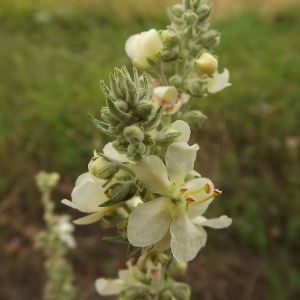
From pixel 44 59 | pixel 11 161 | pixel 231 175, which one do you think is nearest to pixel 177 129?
pixel 231 175

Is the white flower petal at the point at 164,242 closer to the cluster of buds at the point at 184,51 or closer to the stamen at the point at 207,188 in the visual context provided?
the stamen at the point at 207,188

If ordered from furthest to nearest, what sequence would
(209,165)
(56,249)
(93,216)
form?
(209,165)
(56,249)
(93,216)

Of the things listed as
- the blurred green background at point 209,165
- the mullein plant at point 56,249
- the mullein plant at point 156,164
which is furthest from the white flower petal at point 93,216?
the blurred green background at point 209,165

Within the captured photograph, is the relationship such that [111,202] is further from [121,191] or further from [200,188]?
[200,188]

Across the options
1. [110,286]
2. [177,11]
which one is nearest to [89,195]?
[110,286]

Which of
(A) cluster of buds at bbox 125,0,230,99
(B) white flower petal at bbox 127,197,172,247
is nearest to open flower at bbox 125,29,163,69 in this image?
(A) cluster of buds at bbox 125,0,230,99

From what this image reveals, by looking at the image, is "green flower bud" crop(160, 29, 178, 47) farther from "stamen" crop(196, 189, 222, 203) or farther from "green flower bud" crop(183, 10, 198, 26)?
"stamen" crop(196, 189, 222, 203)

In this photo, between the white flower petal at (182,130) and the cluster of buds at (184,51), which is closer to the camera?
the white flower petal at (182,130)
